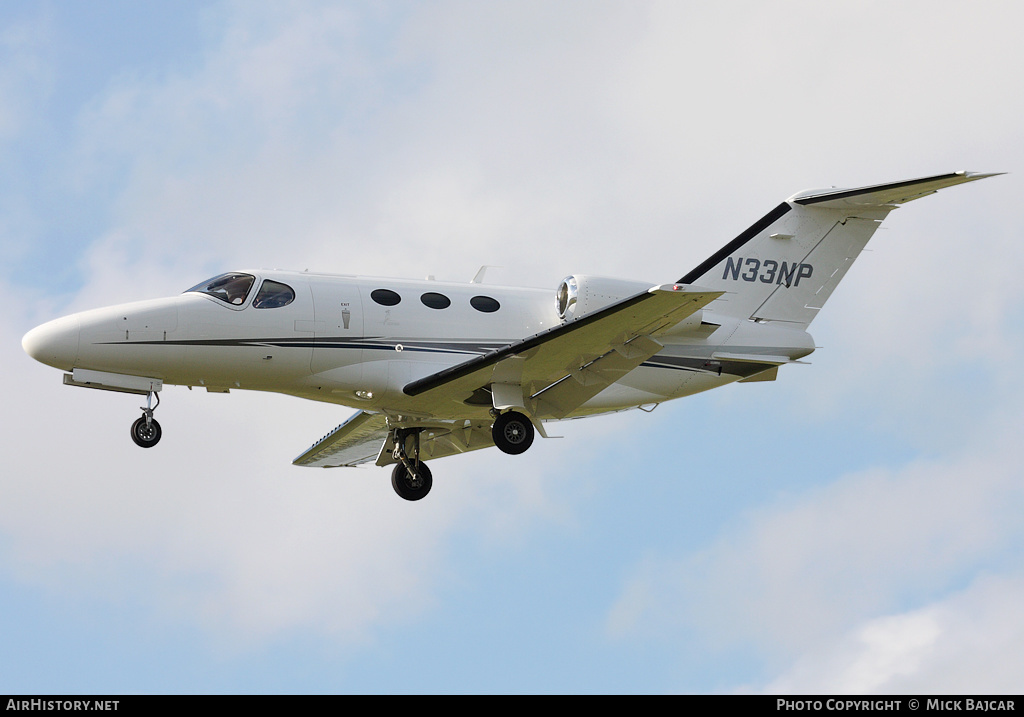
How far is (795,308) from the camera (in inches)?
893

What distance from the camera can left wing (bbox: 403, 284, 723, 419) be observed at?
18625mm

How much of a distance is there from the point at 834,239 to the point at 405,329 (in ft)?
26.3

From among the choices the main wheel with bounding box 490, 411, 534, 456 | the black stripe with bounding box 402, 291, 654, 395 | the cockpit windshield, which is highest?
the cockpit windshield

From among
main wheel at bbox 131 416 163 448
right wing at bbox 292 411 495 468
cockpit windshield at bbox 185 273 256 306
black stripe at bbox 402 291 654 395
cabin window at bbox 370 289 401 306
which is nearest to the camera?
black stripe at bbox 402 291 654 395

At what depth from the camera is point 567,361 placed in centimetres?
2023

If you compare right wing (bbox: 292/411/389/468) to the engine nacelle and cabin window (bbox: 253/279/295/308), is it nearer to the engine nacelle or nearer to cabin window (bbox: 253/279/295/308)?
cabin window (bbox: 253/279/295/308)

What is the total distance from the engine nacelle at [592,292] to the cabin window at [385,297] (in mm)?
2876

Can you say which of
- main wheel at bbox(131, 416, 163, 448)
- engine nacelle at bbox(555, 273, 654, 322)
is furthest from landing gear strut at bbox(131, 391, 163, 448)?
engine nacelle at bbox(555, 273, 654, 322)

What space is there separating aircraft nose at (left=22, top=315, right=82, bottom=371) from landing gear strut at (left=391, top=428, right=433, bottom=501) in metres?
6.21

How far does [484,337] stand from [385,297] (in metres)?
1.81

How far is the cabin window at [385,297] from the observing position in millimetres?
21078

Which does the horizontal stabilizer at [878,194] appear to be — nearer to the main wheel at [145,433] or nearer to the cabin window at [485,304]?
the cabin window at [485,304]

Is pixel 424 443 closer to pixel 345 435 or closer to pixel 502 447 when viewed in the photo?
pixel 345 435

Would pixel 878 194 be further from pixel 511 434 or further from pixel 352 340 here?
pixel 352 340
